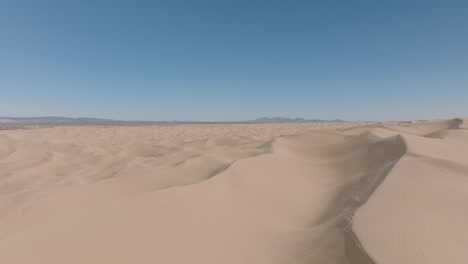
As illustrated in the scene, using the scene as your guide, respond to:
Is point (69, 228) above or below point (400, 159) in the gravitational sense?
below

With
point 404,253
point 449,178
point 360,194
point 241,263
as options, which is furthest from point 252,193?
point 449,178

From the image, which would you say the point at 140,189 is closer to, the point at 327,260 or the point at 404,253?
the point at 327,260

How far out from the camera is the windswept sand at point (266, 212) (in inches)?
95.9

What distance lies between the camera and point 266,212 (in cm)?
365

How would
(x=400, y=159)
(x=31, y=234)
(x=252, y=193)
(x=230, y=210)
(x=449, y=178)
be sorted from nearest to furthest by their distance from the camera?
1. (x=31, y=234)
2. (x=230, y=210)
3. (x=449, y=178)
4. (x=252, y=193)
5. (x=400, y=159)

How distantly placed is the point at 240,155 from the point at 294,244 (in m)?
4.61

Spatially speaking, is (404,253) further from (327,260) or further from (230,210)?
(230,210)

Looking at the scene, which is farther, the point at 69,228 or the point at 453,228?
the point at 69,228

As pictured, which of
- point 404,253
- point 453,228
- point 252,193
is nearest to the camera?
point 404,253

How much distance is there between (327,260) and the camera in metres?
2.40

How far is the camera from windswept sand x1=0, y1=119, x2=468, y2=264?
7.99 ft

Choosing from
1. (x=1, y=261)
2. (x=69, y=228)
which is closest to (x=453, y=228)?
(x=69, y=228)

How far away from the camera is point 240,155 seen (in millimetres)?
7266

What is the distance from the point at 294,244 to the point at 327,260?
1.20 feet
